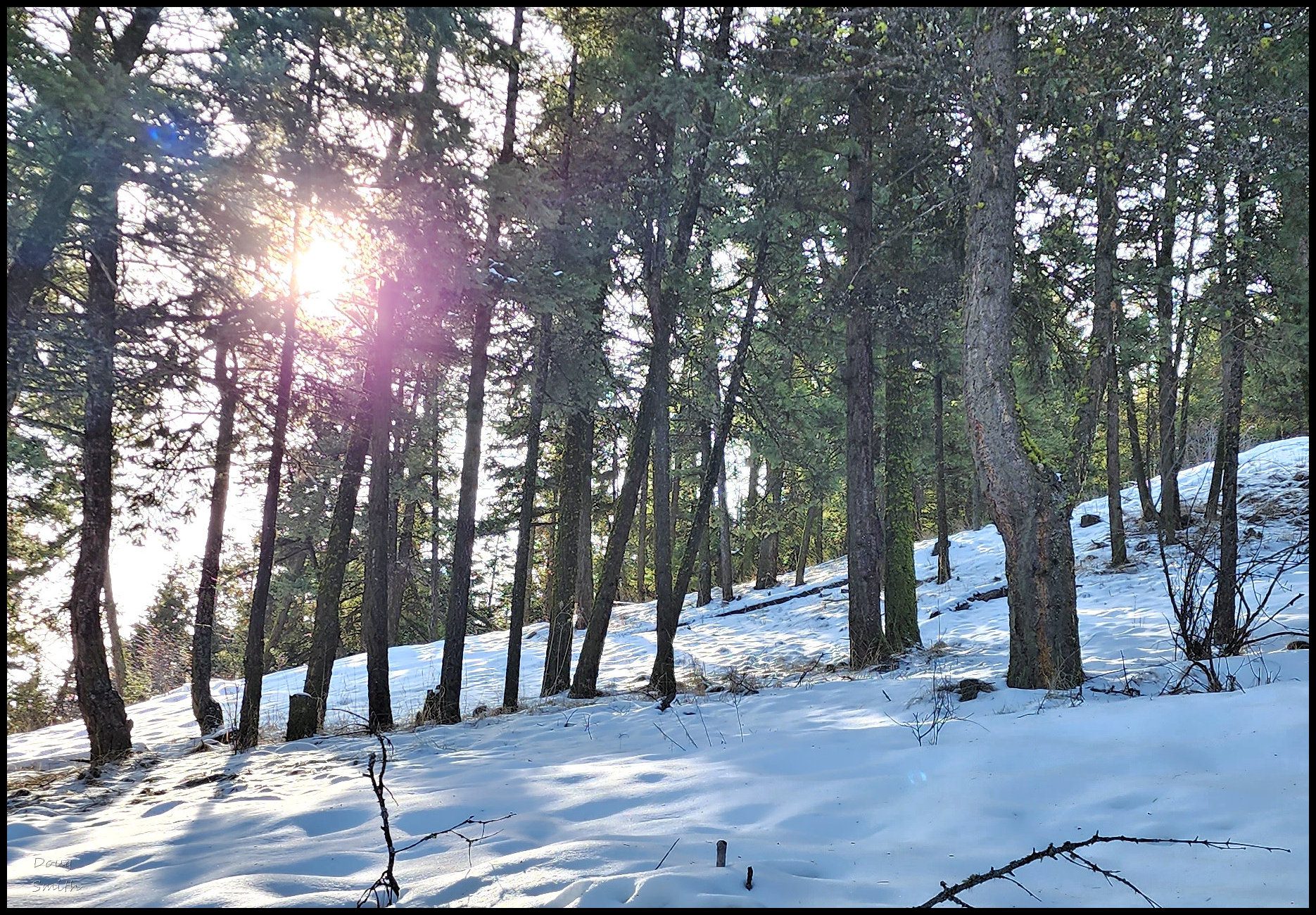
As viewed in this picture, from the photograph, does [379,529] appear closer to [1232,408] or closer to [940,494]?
[1232,408]

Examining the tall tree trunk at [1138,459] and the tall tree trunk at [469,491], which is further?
the tall tree trunk at [1138,459]

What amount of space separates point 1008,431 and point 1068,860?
13.0ft

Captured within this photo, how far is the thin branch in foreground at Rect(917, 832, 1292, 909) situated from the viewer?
2168 millimetres

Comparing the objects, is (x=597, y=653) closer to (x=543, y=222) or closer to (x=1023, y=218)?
(x=543, y=222)

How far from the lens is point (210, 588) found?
11203 mm

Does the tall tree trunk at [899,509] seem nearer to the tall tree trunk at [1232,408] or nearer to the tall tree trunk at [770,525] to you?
the tall tree trunk at [1232,408]

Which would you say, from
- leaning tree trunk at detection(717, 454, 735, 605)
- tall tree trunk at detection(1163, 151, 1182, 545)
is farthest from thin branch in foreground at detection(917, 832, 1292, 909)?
leaning tree trunk at detection(717, 454, 735, 605)

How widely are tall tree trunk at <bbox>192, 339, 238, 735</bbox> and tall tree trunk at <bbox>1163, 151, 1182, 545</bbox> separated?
553 inches

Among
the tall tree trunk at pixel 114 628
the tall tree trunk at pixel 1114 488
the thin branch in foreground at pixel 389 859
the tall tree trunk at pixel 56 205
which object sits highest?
the tall tree trunk at pixel 56 205

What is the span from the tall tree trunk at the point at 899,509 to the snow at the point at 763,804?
2191mm

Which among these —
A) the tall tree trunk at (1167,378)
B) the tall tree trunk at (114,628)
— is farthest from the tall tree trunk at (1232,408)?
the tall tree trunk at (114,628)

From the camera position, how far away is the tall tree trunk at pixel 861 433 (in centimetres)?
990

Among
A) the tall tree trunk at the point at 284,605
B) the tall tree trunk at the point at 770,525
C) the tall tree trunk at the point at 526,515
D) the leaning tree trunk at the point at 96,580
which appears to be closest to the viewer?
the leaning tree trunk at the point at 96,580

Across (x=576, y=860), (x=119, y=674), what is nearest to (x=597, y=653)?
(x=576, y=860)
